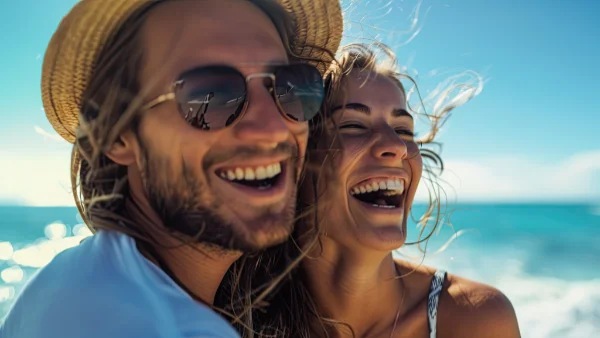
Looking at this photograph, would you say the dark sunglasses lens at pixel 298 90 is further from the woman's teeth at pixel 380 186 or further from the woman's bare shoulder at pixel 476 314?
the woman's bare shoulder at pixel 476 314

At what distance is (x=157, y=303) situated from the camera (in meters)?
1.33

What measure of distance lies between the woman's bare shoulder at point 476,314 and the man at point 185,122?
1343 millimetres

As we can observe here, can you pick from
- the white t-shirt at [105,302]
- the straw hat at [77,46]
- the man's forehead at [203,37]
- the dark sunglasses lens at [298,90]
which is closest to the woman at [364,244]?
the dark sunglasses lens at [298,90]

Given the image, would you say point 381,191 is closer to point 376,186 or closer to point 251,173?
point 376,186

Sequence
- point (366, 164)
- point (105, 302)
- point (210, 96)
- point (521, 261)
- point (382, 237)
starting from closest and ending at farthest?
point (105, 302) < point (210, 96) < point (382, 237) < point (366, 164) < point (521, 261)

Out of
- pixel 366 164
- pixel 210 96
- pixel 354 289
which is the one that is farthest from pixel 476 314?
pixel 210 96

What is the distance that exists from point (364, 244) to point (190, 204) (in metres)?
1.15

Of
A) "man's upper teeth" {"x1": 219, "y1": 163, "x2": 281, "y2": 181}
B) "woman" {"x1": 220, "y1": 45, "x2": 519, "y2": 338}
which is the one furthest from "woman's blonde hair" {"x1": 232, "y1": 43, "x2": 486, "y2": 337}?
"man's upper teeth" {"x1": 219, "y1": 163, "x2": 281, "y2": 181}

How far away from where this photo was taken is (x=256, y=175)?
207 cm

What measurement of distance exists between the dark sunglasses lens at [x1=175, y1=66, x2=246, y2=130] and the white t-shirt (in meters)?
0.59

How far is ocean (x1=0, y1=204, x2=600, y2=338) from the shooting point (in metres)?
10.7

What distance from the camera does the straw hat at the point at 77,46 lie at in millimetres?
2078

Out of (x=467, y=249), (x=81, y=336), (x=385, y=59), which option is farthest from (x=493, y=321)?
(x=467, y=249)

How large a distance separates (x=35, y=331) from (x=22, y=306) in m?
0.22
